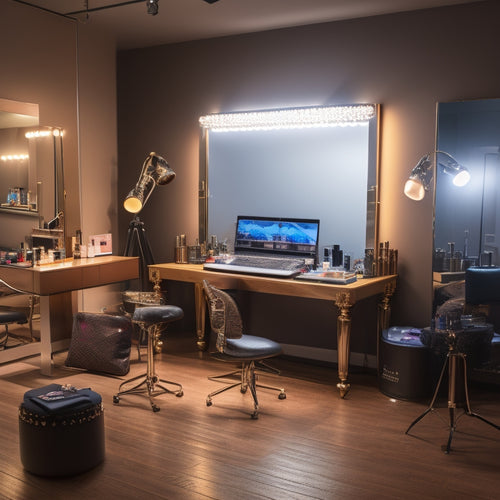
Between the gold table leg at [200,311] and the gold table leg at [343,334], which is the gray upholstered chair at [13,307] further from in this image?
the gold table leg at [343,334]

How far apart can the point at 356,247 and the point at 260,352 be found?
131 centimetres

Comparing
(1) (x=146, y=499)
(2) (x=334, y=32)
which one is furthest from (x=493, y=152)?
(1) (x=146, y=499)

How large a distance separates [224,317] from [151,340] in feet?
1.80

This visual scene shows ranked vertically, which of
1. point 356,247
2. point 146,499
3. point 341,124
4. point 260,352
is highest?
point 341,124

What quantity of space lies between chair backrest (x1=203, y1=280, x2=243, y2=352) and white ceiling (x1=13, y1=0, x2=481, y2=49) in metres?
1.99

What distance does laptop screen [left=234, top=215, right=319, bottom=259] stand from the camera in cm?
451

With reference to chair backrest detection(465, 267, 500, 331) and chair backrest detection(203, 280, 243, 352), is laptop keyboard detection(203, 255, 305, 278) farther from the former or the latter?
chair backrest detection(465, 267, 500, 331)

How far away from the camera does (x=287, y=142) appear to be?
4.77 metres

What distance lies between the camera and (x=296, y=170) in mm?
4762

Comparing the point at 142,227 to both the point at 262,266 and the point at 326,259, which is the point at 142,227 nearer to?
the point at 262,266

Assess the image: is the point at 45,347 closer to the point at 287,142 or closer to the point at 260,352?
the point at 260,352

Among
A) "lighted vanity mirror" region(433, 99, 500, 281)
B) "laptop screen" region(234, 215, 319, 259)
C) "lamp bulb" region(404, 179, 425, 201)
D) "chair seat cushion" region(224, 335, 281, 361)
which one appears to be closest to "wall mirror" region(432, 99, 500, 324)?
"lighted vanity mirror" region(433, 99, 500, 281)

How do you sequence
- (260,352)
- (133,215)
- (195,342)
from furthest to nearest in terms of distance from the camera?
(133,215) → (195,342) → (260,352)

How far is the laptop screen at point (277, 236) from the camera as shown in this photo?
177 inches
